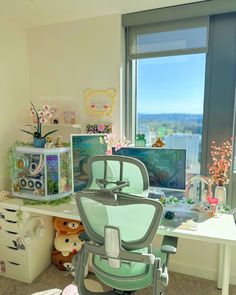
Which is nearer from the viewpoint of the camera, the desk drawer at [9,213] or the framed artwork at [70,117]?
the desk drawer at [9,213]

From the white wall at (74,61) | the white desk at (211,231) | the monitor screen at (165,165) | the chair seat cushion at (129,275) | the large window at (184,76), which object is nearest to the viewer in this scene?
the chair seat cushion at (129,275)

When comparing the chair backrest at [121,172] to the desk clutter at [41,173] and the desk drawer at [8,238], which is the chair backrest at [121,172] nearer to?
the desk clutter at [41,173]

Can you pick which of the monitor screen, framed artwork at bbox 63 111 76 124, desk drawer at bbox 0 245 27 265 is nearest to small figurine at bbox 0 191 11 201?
desk drawer at bbox 0 245 27 265

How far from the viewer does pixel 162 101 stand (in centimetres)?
224

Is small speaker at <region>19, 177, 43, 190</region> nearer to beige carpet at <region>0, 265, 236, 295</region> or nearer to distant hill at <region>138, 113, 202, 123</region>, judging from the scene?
beige carpet at <region>0, 265, 236, 295</region>

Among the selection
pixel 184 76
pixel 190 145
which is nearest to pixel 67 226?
pixel 190 145

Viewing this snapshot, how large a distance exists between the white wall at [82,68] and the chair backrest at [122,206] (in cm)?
86

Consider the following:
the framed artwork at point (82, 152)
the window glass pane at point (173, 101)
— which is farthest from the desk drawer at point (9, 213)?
the window glass pane at point (173, 101)

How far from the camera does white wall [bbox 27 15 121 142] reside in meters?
2.20

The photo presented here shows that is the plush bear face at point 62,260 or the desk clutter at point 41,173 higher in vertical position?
the desk clutter at point 41,173

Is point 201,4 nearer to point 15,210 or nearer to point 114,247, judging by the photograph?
point 114,247

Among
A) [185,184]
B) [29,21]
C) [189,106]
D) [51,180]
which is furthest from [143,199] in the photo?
[29,21]

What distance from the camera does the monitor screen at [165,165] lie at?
1825 mm

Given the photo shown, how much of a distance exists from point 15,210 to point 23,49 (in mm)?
1613
